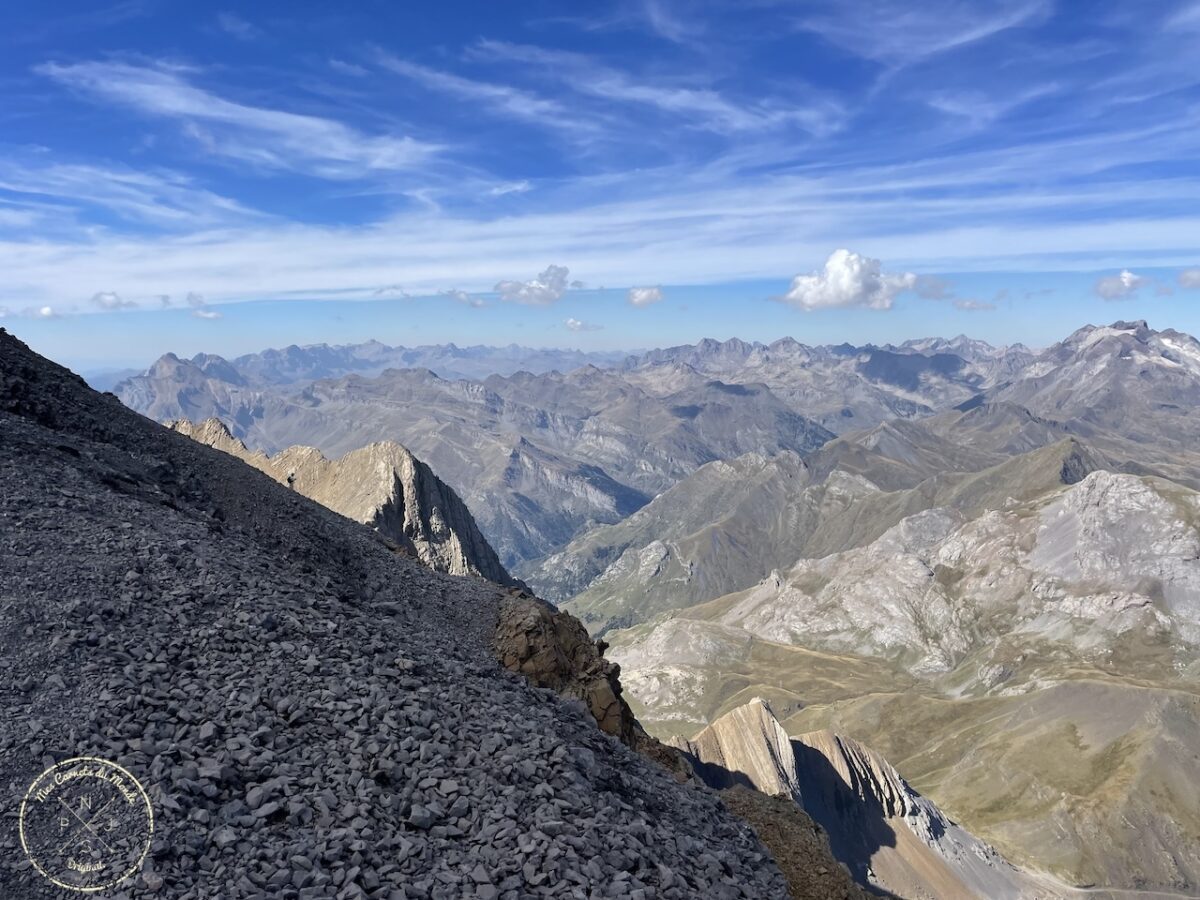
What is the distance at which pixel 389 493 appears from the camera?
11506 cm

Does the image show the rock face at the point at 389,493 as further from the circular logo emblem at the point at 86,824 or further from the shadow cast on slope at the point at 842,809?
the circular logo emblem at the point at 86,824

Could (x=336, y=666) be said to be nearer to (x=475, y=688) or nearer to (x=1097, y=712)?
(x=475, y=688)

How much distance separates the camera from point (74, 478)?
93.4ft

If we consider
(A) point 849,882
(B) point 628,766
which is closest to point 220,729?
(B) point 628,766

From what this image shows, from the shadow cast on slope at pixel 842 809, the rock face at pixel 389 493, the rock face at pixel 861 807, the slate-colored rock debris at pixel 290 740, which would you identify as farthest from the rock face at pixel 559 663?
the shadow cast on slope at pixel 842 809

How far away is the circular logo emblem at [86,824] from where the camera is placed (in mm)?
12836

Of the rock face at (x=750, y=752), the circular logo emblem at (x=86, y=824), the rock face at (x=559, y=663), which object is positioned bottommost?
the rock face at (x=750, y=752)

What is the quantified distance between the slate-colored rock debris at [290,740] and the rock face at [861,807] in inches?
3101

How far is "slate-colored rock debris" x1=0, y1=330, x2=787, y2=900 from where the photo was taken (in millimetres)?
13977

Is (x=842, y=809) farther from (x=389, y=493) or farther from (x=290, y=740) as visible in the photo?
(x=290, y=740)

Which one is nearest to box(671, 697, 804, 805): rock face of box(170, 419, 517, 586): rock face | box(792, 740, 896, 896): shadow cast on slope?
box(792, 740, 896, 896): shadow cast on slope

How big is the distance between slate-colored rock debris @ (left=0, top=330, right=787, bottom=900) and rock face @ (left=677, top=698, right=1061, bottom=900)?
78.8 meters

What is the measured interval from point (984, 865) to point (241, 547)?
466 ft

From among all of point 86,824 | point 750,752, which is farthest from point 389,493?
point 86,824
